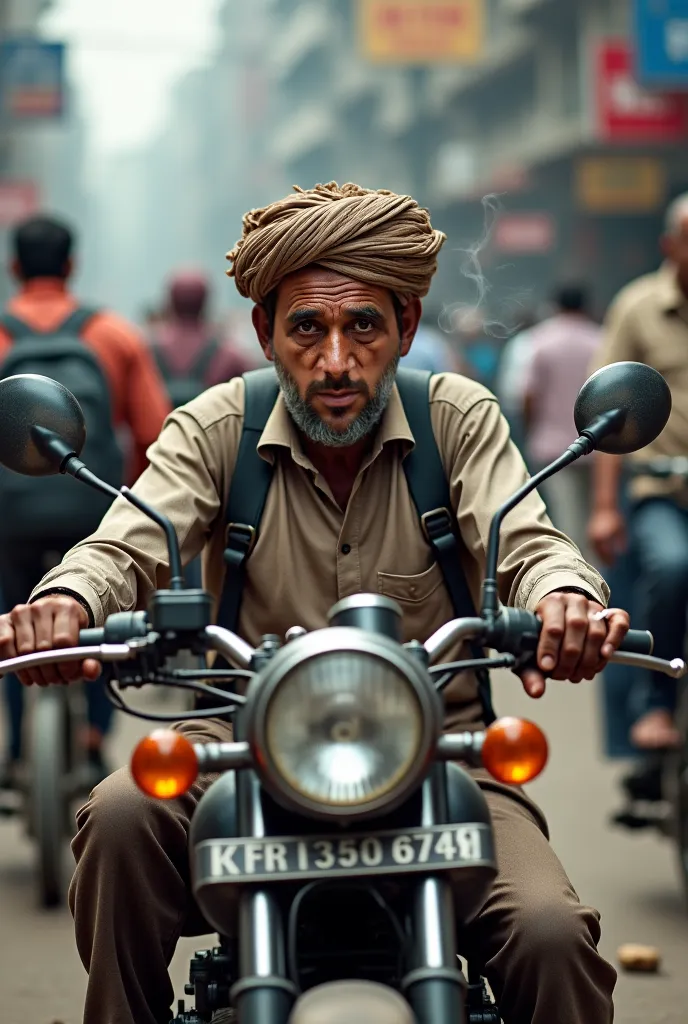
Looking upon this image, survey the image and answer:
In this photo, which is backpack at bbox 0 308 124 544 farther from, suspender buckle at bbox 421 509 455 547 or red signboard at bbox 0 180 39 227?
red signboard at bbox 0 180 39 227

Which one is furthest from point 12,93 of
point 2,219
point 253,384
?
point 253,384

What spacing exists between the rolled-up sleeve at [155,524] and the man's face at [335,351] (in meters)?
0.19

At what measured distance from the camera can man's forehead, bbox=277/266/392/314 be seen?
325 centimetres

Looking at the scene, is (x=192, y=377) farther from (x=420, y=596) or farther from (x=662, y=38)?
(x=662, y=38)

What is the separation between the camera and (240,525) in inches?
131

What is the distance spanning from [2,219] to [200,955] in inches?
862

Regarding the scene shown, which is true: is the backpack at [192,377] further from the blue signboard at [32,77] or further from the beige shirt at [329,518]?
the blue signboard at [32,77]

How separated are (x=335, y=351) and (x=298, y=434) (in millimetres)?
217

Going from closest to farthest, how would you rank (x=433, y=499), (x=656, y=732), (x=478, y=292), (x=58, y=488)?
(x=433, y=499), (x=656, y=732), (x=58, y=488), (x=478, y=292)

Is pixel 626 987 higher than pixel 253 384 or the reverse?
the reverse

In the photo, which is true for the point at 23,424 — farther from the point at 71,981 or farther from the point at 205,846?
the point at 71,981

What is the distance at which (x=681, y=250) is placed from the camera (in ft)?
21.0

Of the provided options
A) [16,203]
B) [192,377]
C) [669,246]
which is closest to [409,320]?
[669,246]

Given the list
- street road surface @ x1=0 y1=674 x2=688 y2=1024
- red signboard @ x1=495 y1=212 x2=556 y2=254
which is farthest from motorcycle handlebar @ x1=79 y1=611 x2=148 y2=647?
red signboard @ x1=495 y1=212 x2=556 y2=254
